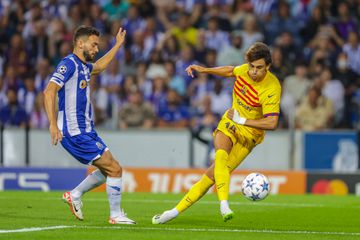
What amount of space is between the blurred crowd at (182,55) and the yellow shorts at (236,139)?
742 cm

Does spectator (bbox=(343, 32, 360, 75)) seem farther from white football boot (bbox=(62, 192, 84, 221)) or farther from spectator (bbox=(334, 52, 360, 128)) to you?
white football boot (bbox=(62, 192, 84, 221))

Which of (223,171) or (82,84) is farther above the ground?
(82,84)

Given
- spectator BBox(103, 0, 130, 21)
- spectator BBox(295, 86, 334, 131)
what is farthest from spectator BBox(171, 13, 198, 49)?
spectator BBox(295, 86, 334, 131)

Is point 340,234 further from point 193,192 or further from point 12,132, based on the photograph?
point 12,132

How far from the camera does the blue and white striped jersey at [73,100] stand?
11305 millimetres

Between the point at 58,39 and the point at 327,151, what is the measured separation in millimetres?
7582

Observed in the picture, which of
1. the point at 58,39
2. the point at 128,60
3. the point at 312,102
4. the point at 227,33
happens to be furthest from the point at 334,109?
the point at 58,39

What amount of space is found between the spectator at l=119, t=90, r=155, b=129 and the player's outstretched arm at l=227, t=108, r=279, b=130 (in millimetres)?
8665

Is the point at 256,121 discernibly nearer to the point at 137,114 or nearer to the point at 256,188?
the point at 256,188

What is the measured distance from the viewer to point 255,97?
11359 mm

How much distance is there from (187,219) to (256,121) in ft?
5.75

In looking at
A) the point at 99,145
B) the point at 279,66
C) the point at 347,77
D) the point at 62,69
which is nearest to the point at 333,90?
the point at 347,77

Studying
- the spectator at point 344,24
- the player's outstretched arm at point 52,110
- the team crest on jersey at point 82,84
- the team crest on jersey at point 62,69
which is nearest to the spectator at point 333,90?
the spectator at point 344,24

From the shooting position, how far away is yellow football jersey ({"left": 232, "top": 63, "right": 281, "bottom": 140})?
11.2 meters
